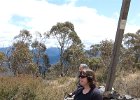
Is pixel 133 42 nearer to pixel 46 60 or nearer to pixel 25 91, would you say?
pixel 46 60

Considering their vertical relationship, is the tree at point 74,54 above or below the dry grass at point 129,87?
above

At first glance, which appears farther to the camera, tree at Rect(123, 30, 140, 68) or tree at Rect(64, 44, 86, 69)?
tree at Rect(123, 30, 140, 68)

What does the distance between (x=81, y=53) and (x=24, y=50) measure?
20.7 feet

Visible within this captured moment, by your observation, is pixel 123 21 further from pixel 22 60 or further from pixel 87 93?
pixel 22 60

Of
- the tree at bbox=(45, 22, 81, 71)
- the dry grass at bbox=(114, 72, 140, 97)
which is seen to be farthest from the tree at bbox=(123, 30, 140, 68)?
the dry grass at bbox=(114, 72, 140, 97)

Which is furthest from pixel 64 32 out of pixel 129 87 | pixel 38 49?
pixel 129 87

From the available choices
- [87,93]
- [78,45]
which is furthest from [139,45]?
[87,93]

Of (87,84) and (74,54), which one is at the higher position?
(74,54)

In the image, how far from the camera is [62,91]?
426 inches

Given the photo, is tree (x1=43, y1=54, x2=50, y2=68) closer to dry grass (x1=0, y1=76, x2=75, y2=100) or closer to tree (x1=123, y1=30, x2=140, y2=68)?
tree (x1=123, y1=30, x2=140, y2=68)

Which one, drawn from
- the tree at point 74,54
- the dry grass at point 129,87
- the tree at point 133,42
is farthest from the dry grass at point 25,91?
the tree at point 133,42

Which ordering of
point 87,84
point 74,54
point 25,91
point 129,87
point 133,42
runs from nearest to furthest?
point 87,84, point 25,91, point 129,87, point 74,54, point 133,42

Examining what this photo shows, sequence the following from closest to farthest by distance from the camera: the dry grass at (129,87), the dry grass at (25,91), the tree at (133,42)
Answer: the dry grass at (25,91), the dry grass at (129,87), the tree at (133,42)

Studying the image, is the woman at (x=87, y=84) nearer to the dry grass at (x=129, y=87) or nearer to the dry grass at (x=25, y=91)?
the dry grass at (x=25, y=91)
